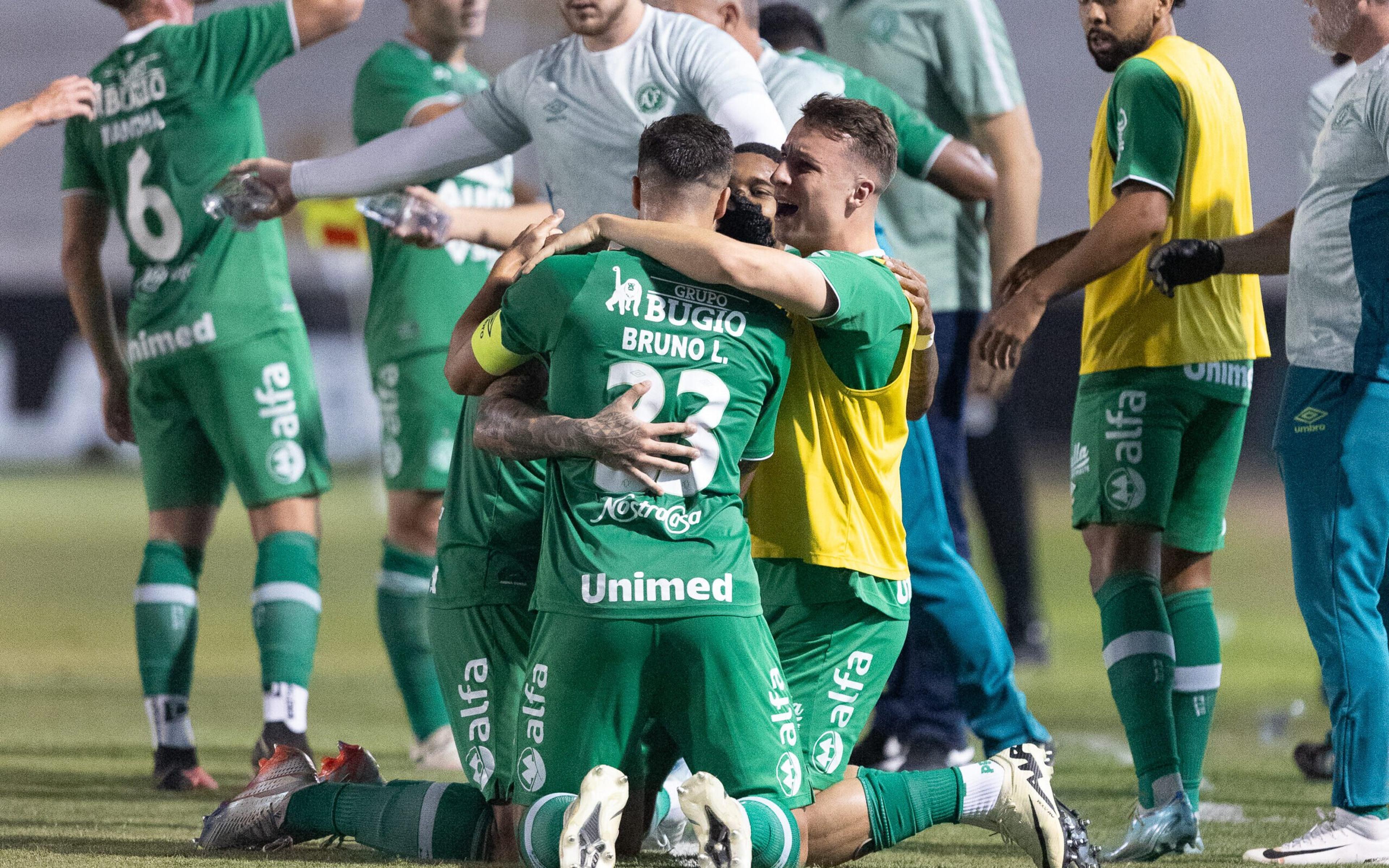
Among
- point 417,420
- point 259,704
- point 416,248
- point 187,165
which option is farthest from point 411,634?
point 259,704

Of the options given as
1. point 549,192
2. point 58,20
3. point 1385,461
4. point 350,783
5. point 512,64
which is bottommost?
point 350,783

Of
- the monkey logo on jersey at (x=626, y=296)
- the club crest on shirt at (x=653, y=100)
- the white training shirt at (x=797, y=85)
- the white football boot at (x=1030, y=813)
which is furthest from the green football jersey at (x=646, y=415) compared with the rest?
the white training shirt at (x=797, y=85)

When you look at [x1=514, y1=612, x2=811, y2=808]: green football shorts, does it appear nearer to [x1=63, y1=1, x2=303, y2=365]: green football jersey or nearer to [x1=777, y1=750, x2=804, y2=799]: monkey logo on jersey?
[x1=777, y1=750, x2=804, y2=799]: monkey logo on jersey

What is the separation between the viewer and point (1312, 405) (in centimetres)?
346

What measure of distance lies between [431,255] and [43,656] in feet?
11.6

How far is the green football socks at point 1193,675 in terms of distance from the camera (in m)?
3.82

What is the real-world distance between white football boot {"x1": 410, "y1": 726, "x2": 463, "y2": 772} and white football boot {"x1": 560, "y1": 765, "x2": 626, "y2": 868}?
6.99 ft

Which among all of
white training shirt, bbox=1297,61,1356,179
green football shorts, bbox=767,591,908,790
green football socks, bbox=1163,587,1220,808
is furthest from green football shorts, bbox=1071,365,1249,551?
white training shirt, bbox=1297,61,1356,179

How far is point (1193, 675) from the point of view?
12.7 feet

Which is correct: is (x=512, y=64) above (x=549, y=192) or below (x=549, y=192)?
above

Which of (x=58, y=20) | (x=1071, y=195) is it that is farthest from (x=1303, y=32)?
(x=58, y=20)

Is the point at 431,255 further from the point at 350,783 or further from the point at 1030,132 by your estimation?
the point at 350,783

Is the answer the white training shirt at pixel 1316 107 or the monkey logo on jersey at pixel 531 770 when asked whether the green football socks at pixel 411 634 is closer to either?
the monkey logo on jersey at pixel 531 770

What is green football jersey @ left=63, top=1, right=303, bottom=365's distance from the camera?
4.77m
